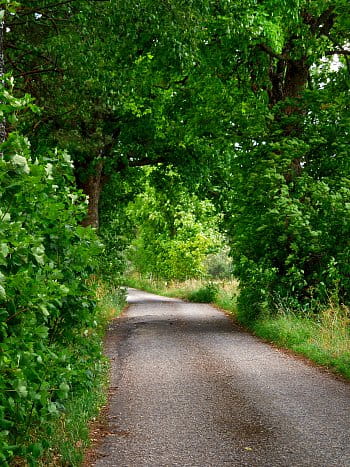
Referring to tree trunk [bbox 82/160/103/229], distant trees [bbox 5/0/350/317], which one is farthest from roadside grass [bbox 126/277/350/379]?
tree trunk [bbox 82/160/103/229]

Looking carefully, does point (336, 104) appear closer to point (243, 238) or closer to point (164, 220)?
point (243, 238)

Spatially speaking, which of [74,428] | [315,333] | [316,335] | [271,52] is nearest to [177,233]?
[271,52]

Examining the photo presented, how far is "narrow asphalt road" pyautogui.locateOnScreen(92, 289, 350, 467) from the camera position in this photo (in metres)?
6.09

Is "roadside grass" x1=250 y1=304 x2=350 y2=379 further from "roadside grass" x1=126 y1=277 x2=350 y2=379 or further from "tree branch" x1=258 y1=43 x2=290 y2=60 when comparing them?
"tree branch" x1=258 y1=43 x2=290 y2=60

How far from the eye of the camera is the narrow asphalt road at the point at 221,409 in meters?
6.09

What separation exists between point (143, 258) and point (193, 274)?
8.38 metres

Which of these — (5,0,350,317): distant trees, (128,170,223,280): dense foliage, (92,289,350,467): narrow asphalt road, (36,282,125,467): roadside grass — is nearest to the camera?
(36,282,125,467): roadside grass

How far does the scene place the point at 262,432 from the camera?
6.80 meters

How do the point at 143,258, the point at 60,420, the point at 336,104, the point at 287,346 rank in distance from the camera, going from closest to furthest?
the point at 60,420, the point at 287,346, the point at 336,104, the point at 143,258

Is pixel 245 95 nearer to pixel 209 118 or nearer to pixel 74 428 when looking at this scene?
pixel 209 118

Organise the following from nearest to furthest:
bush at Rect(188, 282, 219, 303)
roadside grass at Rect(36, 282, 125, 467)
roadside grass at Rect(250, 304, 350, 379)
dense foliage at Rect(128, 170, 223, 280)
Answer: roadside grass at Rect(36, 282, 125, 467), roadside grass at Rect(250, 304, 350, 379), bush at Rect(188, 282, 219, 303), dense foliage at Rect(128, 170, 223, 280)

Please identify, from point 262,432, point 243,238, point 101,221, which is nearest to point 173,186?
point 101,221

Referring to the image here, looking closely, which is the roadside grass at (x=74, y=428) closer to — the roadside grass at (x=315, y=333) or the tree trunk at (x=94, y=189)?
the roadside grass at (x=315, y=333)

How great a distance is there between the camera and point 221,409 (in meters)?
7.86
